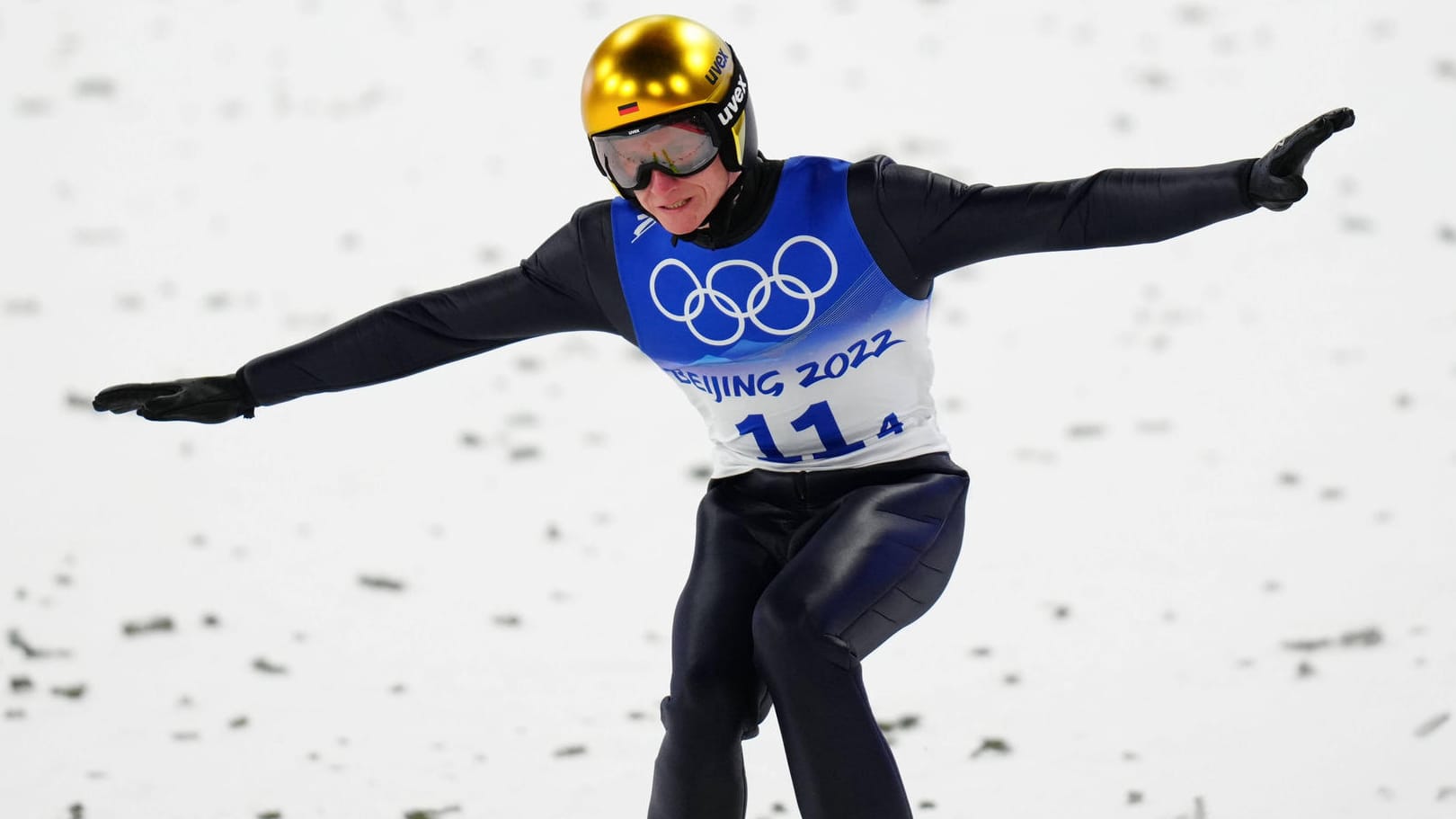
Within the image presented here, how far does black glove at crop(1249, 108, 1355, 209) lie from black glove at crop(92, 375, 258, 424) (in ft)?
7.56

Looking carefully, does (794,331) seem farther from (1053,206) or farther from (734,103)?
(1053,206)

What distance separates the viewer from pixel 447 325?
417cm

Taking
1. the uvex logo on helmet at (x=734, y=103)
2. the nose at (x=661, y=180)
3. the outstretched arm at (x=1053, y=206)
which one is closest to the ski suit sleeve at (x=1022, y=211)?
the outstretched arm at (x=1053, y=206)

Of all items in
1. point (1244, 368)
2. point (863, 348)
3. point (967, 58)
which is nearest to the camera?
point (863, 348)

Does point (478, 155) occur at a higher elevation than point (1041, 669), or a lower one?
higher

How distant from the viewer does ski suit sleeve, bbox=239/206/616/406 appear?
414 centimetres

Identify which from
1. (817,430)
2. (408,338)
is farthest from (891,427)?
(408,338)

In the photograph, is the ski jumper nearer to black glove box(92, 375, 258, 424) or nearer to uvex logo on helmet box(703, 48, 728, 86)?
black glove box(92, 375, 258, 424)

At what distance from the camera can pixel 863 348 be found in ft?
13.0

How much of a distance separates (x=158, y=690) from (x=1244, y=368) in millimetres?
4574

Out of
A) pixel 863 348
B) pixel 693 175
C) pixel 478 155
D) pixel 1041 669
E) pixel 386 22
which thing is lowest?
pixel 1041 669

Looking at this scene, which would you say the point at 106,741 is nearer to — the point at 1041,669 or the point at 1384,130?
the point at 1041,669

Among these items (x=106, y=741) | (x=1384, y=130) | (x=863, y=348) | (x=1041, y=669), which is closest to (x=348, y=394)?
(x=106, y=741)

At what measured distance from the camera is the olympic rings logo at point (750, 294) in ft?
12.7
